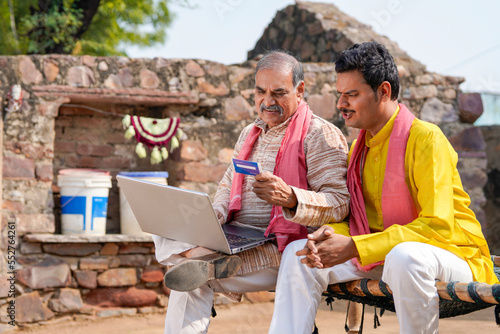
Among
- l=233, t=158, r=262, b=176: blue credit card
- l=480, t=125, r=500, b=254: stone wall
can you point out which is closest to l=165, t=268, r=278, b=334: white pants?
l=233, t=158, r=262, b=176: blue credit card

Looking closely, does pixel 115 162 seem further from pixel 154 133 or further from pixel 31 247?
pixel 31 247

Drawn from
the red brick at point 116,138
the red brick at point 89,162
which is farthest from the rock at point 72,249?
the red brick at point 116,138

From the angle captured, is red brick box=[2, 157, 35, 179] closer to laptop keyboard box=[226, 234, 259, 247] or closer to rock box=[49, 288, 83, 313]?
rock box=[49, 288, 83, 313]

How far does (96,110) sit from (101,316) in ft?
5.81

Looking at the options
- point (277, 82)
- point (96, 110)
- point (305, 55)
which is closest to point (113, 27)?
point (305, 55)

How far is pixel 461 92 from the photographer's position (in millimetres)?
5520

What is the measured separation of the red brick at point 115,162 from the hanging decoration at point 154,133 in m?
0.33

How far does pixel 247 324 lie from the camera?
4578 mm

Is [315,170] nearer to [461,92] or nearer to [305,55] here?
[461,92]

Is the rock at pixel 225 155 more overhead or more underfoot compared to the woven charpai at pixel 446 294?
more overhead

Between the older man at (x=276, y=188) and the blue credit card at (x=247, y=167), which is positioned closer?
the blue credit card at (x=247, y=167)

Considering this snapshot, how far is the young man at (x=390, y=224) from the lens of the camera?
1.96m

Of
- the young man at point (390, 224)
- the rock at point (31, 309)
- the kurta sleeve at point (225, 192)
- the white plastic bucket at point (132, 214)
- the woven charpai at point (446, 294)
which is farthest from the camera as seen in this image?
the white plastic bucket at point (132, 214)

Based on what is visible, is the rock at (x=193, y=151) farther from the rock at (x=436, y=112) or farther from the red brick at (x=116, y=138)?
the rock at (x=436, y=112)
